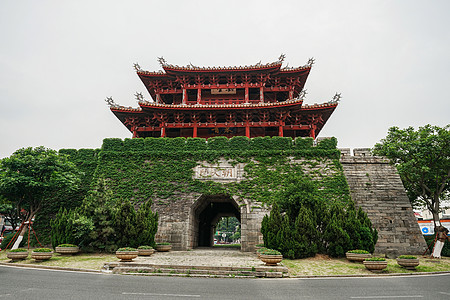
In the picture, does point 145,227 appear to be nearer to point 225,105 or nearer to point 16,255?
point 16,255

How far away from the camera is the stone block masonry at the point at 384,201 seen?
1371 centimetres

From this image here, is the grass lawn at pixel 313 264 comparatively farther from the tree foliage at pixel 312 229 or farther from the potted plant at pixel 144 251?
the potted plant at pixel 144 251

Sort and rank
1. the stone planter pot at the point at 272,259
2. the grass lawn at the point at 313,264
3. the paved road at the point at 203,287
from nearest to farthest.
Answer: the paved road at the point at 203,287 < the stone planter pot at the point at 272,259 < the grass lawn at the point at 313,264

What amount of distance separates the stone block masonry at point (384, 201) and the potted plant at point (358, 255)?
3.63m

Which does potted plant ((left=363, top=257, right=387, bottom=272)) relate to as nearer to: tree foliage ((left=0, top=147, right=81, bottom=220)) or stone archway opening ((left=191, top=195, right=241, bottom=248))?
stone archway opening ((left=191, top=195, right=241, bottom=248))

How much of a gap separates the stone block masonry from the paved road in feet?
16.7

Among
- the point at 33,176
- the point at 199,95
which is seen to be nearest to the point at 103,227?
the point at 33,176

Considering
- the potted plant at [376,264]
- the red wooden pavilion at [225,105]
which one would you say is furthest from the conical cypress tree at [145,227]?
the potted plant at [376,264]

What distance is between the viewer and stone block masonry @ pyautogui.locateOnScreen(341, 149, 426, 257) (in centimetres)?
1371

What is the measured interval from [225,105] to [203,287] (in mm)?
15195

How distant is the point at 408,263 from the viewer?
9.88 metres

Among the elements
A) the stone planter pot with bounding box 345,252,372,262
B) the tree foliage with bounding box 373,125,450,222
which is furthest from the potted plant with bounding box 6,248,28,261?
the tree foliage with bounding box 373,125,450,222

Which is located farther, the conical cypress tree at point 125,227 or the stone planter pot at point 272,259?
the conical cypress tree at point 125,227

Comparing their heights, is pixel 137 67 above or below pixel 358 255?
above
